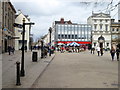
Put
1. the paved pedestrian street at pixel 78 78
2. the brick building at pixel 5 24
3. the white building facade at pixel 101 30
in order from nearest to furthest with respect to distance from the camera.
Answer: the paved pedestrian street at pixel 78 78 < the brick building at pixel 5 24 < the white building facade at pixel 101 30

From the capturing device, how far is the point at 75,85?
7.60 meters

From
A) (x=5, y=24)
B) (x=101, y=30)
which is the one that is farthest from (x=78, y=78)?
(x=101, y=30)

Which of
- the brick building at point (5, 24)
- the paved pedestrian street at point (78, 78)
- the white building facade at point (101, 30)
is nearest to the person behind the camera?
the paved pedestrian street at point (78, 78)

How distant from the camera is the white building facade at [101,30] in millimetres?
74125

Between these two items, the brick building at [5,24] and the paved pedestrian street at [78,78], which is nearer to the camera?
the paved pedestrian street at [78,78]

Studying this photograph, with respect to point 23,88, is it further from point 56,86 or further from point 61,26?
point 61,26

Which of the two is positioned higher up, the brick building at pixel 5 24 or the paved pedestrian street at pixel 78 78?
the brick building at pixel 5 24

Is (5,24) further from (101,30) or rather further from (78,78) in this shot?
(101,30)

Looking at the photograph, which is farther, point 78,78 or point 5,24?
point 5,24

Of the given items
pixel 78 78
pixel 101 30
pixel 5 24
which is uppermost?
pixel 101 30

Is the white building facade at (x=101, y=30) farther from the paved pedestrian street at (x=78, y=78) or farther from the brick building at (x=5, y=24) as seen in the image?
the paved pedestrian street at (x=78, y=78)

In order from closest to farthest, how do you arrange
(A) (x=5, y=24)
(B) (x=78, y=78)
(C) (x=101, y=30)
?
(B) (x=78, y=78) < (A) (x=5, y=24) < (C) (x=101, y=30)

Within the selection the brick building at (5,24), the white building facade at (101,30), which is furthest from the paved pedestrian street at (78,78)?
the white building facade at (101,30)

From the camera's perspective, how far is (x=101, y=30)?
75.9 metres
